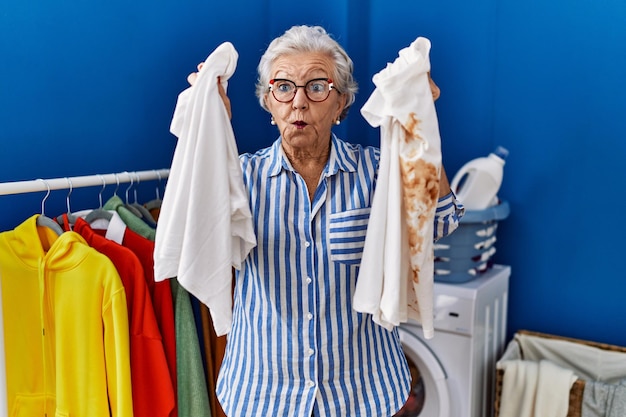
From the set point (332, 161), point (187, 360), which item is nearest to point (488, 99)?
point (332, 161)

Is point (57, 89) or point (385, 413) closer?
point (385, 413)

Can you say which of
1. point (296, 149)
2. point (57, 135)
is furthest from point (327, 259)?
point (57, 135)

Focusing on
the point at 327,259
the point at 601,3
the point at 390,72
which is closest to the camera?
the point at 390,72

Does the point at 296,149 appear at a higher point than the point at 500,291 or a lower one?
higher

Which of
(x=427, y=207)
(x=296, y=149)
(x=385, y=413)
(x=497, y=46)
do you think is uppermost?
(x=497, y=46)

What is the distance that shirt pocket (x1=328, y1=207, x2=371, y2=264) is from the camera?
1225 mm

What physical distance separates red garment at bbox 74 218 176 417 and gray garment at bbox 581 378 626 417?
4.07ft

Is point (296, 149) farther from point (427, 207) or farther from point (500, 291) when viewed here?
point (500, 291)

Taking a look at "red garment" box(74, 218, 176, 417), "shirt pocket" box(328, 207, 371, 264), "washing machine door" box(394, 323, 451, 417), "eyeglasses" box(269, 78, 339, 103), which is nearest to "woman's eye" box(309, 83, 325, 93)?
"eyeglasses" box(269, 78, 339, 103)

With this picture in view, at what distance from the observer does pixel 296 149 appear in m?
1.28

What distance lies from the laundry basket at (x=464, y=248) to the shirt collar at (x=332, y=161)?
2.78 feet

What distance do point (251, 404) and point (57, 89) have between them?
3.21 ft

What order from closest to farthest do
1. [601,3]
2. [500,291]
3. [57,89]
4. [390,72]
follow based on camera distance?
[390,72], [57,89], [601,3], [500,291]

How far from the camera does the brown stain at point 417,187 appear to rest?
1.11 metres
